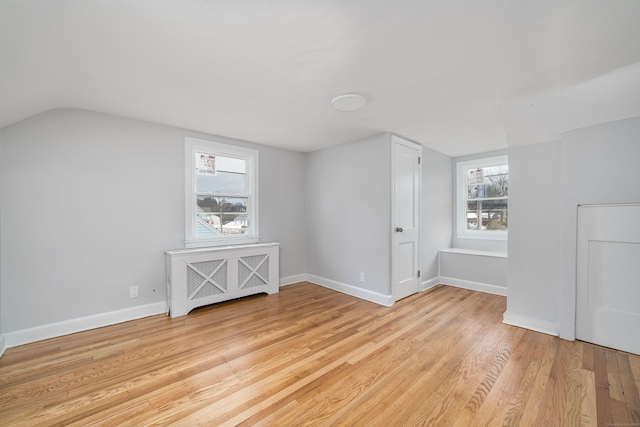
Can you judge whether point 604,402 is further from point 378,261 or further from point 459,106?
point 459,106

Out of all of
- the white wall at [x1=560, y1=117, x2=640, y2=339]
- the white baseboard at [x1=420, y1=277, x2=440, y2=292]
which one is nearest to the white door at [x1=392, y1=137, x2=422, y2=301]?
the white baseboard at [x1=420, y1=277, x2=440, y2=292]

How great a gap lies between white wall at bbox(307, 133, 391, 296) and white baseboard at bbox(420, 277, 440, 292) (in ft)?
3.14

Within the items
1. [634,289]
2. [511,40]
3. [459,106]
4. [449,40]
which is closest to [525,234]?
[634,289]

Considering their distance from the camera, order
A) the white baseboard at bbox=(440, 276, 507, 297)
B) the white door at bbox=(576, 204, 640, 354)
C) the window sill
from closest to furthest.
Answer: the white door at bbox=(576, 204, 640, 354) → the window sill → the white baseboard at bbox=(440, 276, 507, 297)

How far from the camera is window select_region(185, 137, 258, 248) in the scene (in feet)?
11.2

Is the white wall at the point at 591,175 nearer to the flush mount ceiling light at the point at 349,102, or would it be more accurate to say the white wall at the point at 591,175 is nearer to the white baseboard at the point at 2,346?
the flush mount ceiling light at the point at 349,102

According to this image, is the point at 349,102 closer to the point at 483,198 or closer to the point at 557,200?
the point at 557,200

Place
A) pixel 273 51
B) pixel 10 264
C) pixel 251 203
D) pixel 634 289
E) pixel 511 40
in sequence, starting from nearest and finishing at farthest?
pixel 511 40
pixel 273 51
pixel 634 289
pixel 10 264
pixel 251 203

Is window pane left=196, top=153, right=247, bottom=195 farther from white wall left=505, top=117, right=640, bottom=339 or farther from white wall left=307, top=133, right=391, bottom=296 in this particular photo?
white wall left=505, top=117, right=640, bottom=339

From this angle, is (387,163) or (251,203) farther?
(251,203)

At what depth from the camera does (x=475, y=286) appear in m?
4.06

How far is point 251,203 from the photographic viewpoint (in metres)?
Result: 4.05

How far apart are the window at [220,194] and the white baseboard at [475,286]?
325 cm

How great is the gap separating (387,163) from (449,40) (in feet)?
6.24
